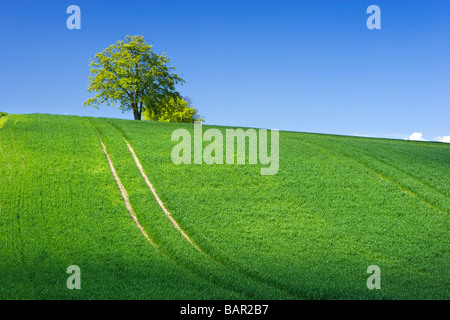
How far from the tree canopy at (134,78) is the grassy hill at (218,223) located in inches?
1103

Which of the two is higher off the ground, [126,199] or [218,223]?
[126,199]

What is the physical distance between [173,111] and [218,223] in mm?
48028

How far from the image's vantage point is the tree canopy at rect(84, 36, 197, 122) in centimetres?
5888

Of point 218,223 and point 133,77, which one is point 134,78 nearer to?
point 133,77

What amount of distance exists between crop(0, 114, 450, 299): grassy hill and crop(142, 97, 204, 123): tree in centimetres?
2946

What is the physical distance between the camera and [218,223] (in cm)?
1969

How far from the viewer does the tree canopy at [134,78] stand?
58875 mm

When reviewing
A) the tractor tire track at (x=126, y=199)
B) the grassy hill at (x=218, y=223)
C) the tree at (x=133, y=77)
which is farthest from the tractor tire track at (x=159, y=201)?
the tree at (x=133, y=77)

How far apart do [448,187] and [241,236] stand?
15979 millimetres

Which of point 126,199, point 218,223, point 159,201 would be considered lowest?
point 218,223

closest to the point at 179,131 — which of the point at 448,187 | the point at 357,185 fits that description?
the point at 357,185

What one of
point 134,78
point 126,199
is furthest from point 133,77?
point 126,199

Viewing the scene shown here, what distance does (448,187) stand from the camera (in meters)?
26.2

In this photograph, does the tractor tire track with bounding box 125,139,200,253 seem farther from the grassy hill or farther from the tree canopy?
the tree canopy
